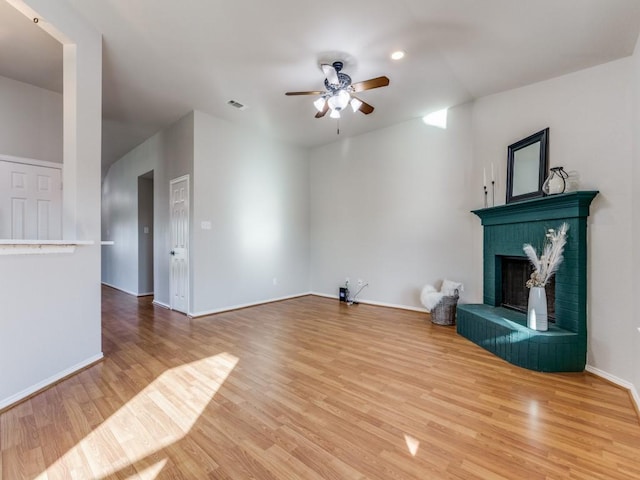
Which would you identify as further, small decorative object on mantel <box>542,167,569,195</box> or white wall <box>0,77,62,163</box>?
white wall <box>0,77,62,163</box>

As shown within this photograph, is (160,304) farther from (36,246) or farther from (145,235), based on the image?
(36,246)

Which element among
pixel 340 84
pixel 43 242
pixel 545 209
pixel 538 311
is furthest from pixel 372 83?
pixel 43 242

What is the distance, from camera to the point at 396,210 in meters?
5.06

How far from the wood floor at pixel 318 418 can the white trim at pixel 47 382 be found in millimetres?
70

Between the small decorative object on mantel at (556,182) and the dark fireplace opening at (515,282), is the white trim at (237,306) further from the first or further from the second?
the small decorative object on mantel at (556,182)

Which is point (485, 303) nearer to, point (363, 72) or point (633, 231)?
point (633, 231)

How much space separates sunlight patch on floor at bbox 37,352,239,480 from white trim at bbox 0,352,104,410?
755 millimetres

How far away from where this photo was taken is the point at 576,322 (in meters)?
2.69

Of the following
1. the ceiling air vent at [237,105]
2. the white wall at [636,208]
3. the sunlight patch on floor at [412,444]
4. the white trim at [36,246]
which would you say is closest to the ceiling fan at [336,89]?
the ceiling air vent at [237,105]

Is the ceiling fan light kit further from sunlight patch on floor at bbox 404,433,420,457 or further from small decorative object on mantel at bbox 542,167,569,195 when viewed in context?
sunlight patch on floor at bbox 404,433,420,457

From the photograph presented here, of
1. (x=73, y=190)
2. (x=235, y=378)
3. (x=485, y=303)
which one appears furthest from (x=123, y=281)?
(x=485, y=303)

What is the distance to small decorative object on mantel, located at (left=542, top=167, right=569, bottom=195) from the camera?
285cm

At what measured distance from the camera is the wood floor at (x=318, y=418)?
1530 mm

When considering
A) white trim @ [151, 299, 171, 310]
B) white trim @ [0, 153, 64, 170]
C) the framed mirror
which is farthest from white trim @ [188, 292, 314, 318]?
the framed mirror
